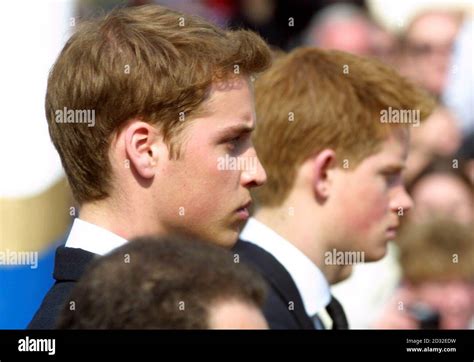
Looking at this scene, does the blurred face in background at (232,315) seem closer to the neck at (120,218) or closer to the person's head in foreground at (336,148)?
the neck at (120,218)

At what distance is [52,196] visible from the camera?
12.6ft

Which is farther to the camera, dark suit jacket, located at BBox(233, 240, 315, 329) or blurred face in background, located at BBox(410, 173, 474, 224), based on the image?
blurred face in background, located at BBox(410, 173, 474, 224)

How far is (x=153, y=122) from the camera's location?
7.87 ft

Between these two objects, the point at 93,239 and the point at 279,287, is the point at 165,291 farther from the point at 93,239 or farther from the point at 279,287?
the point at 279,287

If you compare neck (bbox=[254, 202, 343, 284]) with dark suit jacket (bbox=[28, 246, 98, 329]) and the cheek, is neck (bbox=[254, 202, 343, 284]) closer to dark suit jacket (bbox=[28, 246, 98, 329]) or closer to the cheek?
the cheek

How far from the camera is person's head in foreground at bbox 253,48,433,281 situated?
3.15 metres

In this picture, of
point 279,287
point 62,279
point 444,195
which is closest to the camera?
point 62,279

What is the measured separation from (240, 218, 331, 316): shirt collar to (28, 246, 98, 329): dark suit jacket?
31.8 inches

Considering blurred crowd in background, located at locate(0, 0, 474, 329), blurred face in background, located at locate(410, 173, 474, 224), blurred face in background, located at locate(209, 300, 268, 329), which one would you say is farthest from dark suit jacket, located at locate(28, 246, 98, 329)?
blurred face in background, located at locate(410, 173, 474, 224)

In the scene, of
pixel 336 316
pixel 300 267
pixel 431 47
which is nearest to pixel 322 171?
pixel 300 267

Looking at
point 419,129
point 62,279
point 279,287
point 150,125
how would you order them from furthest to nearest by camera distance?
point 419,129
point 279,287
point 150,125
point 62,279

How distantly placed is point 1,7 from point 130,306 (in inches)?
103

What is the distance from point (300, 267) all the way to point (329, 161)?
319 millimetres

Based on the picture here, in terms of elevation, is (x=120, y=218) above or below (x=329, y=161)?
below
